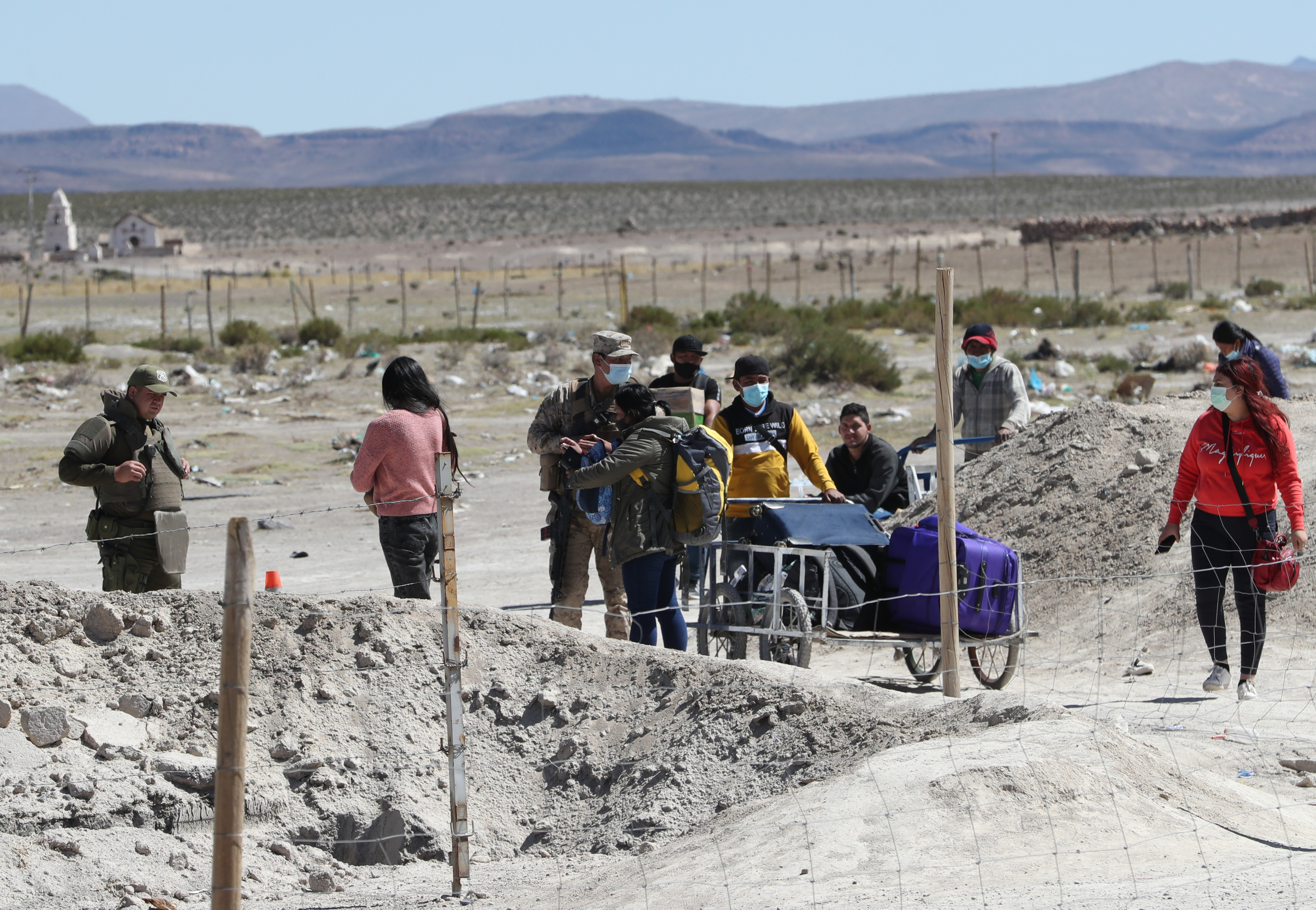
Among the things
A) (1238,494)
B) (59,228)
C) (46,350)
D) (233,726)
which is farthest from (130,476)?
(59,228)

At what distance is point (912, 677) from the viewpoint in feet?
26.7

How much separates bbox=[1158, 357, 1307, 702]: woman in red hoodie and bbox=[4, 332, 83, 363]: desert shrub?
2247 centimetres

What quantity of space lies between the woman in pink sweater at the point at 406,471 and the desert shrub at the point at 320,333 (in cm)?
2400

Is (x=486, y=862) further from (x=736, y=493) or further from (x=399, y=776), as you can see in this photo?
(x=736, y=493)

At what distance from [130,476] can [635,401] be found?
7.74 ft

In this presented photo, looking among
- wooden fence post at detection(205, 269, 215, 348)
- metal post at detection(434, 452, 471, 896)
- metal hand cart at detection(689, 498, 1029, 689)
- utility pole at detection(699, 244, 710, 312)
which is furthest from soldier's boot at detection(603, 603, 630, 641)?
utility pole at detection(699, 244, 710, 312)

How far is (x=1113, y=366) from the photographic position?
23.3 metres

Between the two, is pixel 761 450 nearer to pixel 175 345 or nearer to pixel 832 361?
pixel 832 361

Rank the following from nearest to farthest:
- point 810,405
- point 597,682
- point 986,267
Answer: point 597,682 → point 810,405 → point 986,267

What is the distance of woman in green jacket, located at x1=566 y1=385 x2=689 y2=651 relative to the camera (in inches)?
262

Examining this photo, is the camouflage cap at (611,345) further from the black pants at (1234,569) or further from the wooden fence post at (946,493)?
the black pants at (1234,569)

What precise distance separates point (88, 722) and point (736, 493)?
350cm

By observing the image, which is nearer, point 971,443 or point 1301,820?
point 1301,820

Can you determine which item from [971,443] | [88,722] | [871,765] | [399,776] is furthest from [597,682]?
[971,443]
